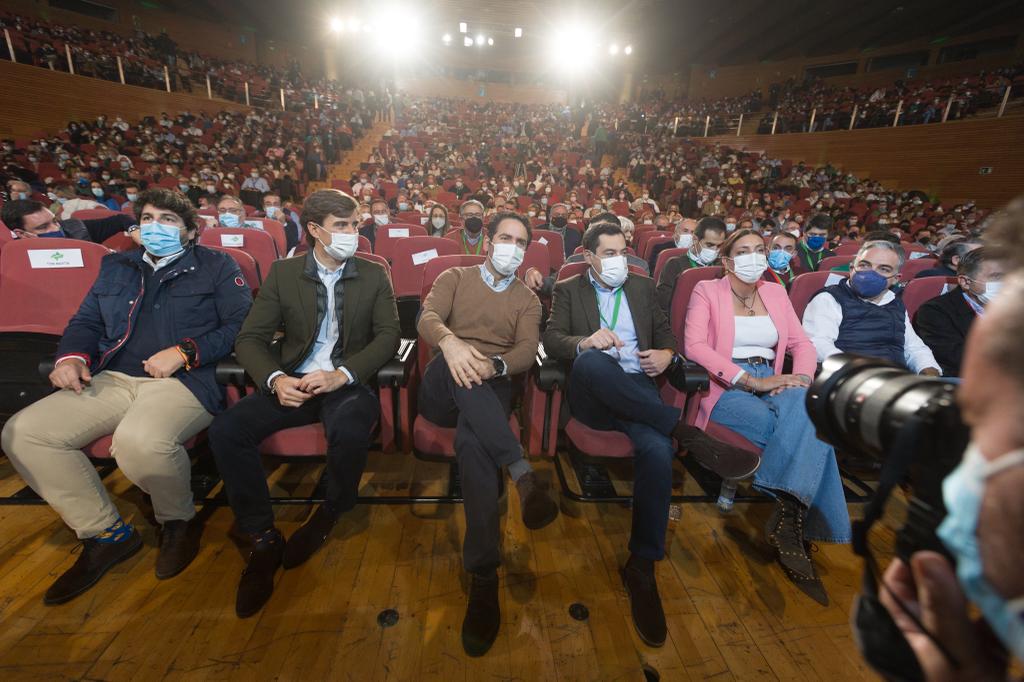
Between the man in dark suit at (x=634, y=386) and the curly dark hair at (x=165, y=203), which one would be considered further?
the curly dark hair at (x=165, y=203)

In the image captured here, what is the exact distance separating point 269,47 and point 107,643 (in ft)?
76.6

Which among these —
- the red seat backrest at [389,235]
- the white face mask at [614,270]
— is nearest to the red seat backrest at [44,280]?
the red seat backrest at [389,235]

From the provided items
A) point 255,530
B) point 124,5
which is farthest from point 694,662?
point 124,5

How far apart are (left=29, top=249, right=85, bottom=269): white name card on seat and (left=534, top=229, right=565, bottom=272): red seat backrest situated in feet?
10.2

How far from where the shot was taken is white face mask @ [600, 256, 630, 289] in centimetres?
193

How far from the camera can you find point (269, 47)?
18188 millimetres

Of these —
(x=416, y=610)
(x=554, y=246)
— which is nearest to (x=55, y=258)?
(x=416, y=610)

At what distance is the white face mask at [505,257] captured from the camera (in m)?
1.86

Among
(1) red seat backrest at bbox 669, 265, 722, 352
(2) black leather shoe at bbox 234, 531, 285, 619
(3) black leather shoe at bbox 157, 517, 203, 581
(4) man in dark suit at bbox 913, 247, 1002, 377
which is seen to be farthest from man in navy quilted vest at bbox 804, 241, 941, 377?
(3) black leather shoe at bbox 157, 517, 203, 581

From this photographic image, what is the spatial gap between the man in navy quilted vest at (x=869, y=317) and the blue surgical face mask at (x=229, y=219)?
440 centimetres

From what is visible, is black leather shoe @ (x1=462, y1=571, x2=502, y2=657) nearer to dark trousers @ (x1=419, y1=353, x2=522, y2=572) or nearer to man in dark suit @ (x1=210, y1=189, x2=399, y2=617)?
dark trousers @ (x1=419, y1=353, x2=522, y2=572)

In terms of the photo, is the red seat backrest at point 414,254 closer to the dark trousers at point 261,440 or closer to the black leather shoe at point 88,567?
the dark trousers at point 261,440

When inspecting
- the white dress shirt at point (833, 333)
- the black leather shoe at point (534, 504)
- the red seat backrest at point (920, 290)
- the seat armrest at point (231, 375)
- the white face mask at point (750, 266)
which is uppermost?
the white face mask at point (750, 266)

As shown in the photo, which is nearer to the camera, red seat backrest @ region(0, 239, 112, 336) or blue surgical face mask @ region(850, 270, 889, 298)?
red seat backrest @ region(0, 239, 112, 336)
